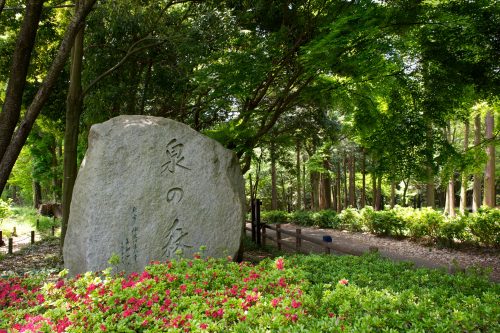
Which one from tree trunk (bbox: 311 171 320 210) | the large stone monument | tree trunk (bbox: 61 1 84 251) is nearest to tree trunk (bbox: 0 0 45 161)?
the large stone monument

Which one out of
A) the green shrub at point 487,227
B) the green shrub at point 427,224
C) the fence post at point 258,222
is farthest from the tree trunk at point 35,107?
the green shrub at point 427,224

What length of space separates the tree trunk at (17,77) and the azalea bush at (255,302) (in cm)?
233

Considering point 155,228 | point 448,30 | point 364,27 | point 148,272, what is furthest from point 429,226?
point 148,272

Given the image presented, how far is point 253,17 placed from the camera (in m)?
9.71

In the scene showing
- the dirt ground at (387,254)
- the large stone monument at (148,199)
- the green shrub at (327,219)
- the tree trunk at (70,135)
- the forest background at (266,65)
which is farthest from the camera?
the green shrub at (327,219)

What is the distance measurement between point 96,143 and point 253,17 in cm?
569

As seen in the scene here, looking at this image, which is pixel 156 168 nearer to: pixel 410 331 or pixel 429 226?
pixel 410 331

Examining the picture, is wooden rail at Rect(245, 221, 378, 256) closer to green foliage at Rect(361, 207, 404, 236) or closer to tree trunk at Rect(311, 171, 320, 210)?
green foliage at Rect(361, 207, 404, 236)

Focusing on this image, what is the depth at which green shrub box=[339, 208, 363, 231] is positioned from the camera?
17297 mm

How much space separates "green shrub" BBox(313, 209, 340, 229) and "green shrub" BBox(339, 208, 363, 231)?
16.8 inches

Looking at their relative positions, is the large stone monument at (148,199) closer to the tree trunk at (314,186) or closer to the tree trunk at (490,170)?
the tree trunk at (490,170)

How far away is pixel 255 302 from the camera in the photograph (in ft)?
11.2

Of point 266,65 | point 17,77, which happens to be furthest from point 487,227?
point 17,77

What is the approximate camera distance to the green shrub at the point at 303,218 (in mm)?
21689
